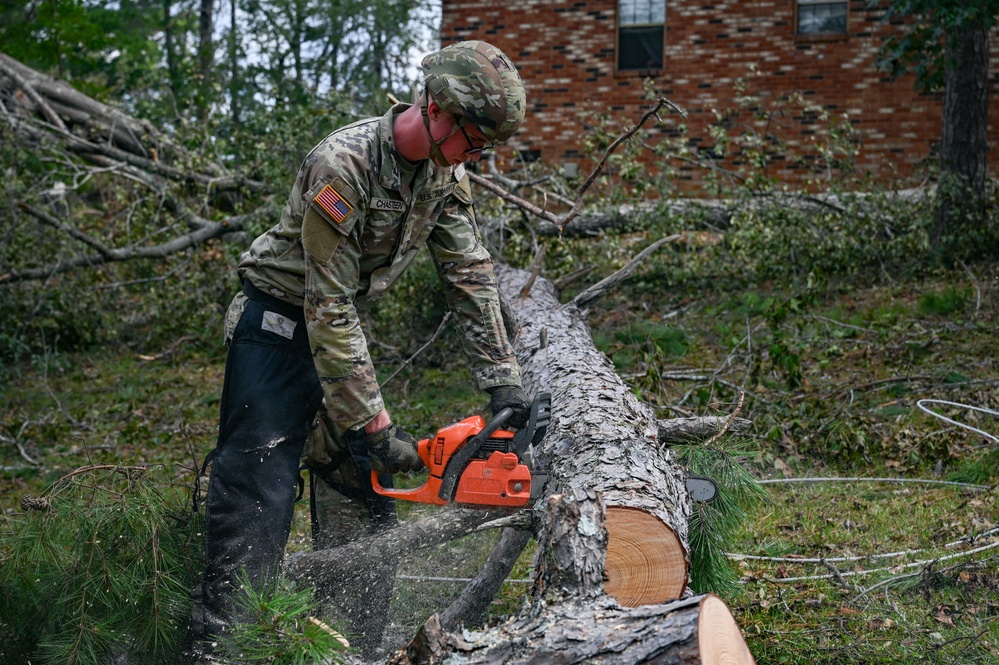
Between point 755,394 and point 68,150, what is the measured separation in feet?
23.1

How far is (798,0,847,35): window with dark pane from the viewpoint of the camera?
12008mm

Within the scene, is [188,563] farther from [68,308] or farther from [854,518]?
[68,308]

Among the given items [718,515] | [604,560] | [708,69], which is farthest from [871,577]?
[708,69]

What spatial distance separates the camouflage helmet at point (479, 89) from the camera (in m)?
2.93

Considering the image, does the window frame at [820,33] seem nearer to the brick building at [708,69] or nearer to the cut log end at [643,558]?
the brick building at [708,69]

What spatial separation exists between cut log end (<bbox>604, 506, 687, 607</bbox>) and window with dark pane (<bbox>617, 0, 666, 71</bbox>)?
10697mm

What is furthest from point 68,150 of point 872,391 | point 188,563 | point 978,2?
point 978,2

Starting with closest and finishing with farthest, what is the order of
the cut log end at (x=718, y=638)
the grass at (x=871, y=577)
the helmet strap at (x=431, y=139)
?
the cut log end at (x=718, y=638)
the helmet strap at (x=431, y=139)
the grass at (x=871, y=577)

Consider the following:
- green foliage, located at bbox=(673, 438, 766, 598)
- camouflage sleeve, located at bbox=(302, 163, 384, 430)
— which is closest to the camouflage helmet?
camouflage sleeve, located at bbox=(302, 163, 384, 430)

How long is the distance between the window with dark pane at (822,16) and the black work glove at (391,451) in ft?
35.4

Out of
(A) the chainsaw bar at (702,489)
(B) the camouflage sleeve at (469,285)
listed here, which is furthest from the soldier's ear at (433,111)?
(A) the chainsaw bar at (702,489)

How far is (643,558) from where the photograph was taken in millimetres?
2672

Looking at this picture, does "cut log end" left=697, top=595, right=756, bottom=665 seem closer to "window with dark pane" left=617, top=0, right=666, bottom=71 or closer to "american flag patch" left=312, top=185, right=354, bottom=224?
"american flag patch" left=312, top=185, right=354, bottom=224

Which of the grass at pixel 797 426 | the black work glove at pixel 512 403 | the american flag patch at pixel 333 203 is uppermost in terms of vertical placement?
the american flag patch at pixel 333 203
